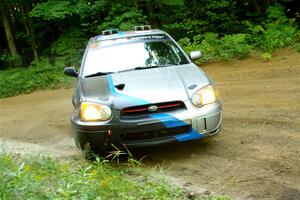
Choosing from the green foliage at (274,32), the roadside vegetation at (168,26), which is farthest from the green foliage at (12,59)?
the green foliage at (274,32)

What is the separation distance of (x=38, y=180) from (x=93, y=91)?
2.05 metres

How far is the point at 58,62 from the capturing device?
592 inches

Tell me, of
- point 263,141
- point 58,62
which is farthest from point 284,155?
point 58,62

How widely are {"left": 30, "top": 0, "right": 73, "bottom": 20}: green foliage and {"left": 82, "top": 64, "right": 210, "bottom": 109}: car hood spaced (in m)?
9.08

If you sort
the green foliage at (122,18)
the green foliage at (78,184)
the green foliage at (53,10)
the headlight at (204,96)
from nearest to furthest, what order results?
the green foliage at (78,184) < the headlight at (204,96) < the green foliage at (122,18) < the green foliage at (53,10)

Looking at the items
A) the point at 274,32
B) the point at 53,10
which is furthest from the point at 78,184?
the point at 53,10

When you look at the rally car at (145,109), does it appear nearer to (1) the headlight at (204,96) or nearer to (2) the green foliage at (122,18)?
(1) the headlight at (204,96)

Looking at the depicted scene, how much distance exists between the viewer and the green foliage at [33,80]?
1341 centimetres

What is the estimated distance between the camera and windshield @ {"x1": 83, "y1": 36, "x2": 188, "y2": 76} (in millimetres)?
6523

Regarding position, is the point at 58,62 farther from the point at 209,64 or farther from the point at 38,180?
the point at 38,180

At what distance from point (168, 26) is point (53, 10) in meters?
3.93

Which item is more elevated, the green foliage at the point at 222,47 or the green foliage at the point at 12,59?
the green foliage at the point at 222,47

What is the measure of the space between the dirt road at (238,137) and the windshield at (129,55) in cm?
129

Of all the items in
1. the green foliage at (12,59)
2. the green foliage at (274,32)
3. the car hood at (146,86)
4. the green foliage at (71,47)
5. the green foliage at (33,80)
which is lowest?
the green foliage at (12,59)
